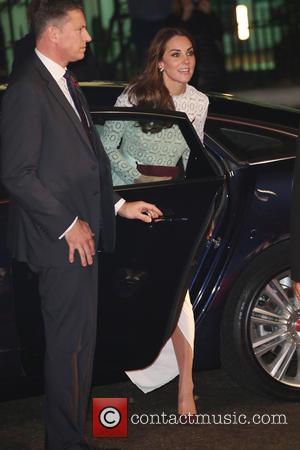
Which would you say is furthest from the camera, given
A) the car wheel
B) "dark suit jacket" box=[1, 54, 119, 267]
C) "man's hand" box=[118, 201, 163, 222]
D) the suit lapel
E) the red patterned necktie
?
the car wheel

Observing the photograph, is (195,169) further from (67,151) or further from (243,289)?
(67,151)

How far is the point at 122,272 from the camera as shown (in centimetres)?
484

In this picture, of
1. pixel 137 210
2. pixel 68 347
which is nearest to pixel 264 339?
pixel 137 210

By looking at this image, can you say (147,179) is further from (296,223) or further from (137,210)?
(296,223)

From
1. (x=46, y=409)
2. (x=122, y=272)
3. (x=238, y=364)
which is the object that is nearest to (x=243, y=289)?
(x=238, y=364)

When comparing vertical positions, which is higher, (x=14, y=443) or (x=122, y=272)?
(x=122, y=272)

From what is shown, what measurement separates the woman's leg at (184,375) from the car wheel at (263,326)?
0.19 m

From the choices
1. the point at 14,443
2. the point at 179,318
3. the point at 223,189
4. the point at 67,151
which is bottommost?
the point at 14,443

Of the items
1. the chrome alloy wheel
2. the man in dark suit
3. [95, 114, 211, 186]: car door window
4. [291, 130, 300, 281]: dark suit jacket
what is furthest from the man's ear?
the chrome alloy wheel

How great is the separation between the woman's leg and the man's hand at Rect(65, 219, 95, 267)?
3.28 ft

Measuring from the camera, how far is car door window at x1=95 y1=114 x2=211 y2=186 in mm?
5098

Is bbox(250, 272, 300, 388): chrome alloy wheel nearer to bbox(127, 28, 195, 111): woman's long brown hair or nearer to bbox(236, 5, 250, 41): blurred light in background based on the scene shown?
bbox(127, 28, 195, 111): woman's long brown hair

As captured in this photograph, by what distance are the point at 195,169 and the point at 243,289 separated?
0.59 m

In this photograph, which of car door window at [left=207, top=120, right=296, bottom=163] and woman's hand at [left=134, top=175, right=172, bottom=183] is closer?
woman's hand at [left=134, top=175, right=172, bottom=183]
